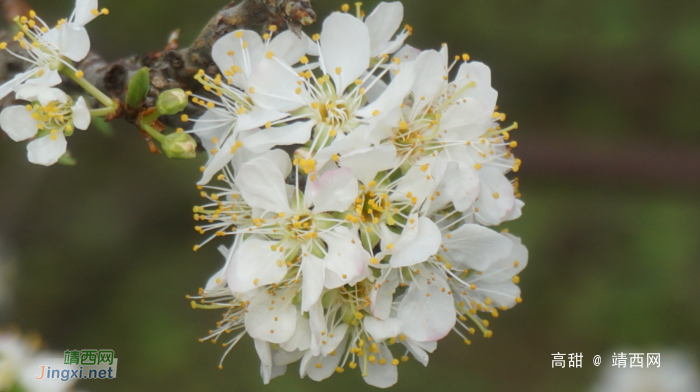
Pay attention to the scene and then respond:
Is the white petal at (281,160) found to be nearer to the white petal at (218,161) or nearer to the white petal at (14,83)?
the white petal at (218,161)

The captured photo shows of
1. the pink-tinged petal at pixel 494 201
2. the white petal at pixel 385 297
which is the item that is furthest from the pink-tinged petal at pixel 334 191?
the pink-tinged petal at pixel 494 201

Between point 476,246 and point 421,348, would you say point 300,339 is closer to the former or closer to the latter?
point 421,348

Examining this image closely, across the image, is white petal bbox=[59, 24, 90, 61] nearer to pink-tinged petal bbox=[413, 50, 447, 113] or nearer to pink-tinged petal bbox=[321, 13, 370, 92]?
pink-tinged petal bbox=[321, 13, 370, 92]

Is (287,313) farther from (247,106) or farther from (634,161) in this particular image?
(634,161)

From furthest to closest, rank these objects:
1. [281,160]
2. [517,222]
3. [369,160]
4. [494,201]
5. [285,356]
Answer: [517,222] → [285,356] → [494,201] → [281,160] → [369,160]

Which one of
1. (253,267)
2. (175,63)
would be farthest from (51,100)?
(253,267)
